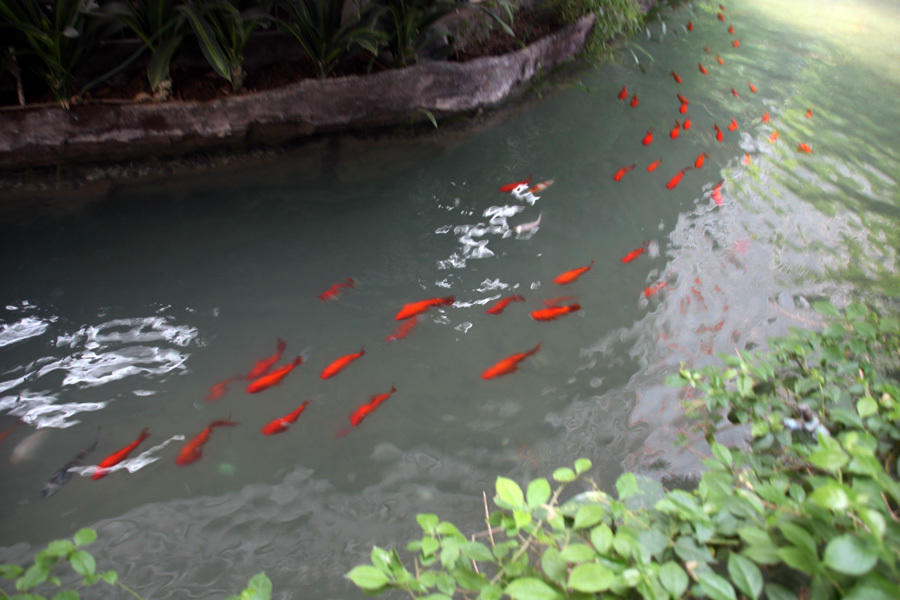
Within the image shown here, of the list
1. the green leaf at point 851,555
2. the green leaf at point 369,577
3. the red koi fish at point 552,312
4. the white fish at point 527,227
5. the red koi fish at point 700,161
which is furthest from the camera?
the red koi fish at point 700,161

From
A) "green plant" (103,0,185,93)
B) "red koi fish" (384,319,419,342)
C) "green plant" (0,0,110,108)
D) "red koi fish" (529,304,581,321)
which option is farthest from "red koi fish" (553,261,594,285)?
"green plant" (0,0,110,108)

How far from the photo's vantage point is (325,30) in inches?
154

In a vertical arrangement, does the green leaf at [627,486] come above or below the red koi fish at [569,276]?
above

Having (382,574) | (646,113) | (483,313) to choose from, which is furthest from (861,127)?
(382,574)

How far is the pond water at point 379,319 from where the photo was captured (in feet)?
6.95

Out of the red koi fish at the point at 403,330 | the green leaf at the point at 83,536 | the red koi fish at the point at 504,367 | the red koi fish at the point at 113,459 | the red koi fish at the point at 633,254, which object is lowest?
the red koi fish at the point at 113,459

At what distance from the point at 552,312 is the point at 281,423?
4.99 ft

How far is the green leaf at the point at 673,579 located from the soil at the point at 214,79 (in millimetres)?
3923

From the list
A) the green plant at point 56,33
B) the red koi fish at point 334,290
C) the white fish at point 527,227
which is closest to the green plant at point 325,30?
the green plant at point 56,33

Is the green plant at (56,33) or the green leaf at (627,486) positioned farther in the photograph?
the green plant at (56,33)

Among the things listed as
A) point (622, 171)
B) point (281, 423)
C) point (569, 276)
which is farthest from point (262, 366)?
point (622, 171)

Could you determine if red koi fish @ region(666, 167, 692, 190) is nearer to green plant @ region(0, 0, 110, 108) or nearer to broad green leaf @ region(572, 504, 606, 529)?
broad green leaf @ region(572, 504, 606, 529)

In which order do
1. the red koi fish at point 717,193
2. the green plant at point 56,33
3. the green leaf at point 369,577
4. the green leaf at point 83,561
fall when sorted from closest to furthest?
1. the green leaf at point 369,577
2. the green leaf at point 83,561
3. the green plant at point 56,33
4. the red koi fish at point 717,193

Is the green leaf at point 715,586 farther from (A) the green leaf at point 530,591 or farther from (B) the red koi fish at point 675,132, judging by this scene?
(B) the red koi fish at point 675,132
